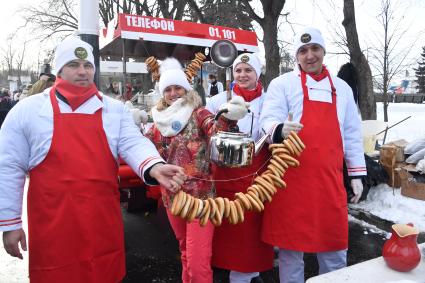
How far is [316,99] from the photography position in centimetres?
247

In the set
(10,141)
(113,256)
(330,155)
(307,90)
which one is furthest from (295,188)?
(10,141)

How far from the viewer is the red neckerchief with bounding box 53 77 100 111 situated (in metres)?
1.94

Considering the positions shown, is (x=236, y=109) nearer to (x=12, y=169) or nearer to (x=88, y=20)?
(x=12, y=169)

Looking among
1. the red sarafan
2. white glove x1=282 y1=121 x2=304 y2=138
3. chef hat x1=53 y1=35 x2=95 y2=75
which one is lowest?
the red sarafan

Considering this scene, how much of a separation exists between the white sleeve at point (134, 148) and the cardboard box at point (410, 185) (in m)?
4.35

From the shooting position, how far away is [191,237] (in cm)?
253

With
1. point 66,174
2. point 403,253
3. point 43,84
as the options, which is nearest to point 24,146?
point 66,174

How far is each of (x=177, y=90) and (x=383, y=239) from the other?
120 inches

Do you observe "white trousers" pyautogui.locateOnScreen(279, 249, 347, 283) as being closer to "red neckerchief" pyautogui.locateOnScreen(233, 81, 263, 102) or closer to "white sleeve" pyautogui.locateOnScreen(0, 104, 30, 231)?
"red neckerchief" pyautogui.locateOnScreen(233, 81, 263, 102)

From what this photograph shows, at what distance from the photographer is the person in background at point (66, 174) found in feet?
6.14

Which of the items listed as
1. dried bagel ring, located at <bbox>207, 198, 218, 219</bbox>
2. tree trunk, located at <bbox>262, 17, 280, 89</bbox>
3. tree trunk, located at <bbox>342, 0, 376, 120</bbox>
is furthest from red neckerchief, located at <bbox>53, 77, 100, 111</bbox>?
tree trunk, located at <bbox>262, 17, 280, 89</bbox>

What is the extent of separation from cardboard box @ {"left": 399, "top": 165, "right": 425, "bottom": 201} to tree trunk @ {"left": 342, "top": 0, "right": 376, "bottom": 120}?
3.15m

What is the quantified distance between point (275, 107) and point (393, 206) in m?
3.53

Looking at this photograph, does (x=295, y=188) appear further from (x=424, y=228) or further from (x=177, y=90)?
(x=424, y=228)
